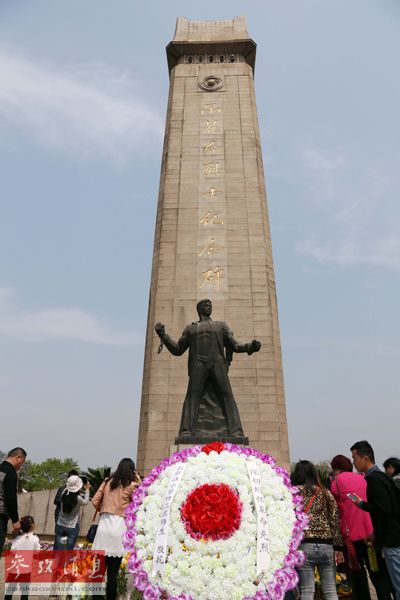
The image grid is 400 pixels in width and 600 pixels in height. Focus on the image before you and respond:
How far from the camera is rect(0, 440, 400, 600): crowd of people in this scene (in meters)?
4.32

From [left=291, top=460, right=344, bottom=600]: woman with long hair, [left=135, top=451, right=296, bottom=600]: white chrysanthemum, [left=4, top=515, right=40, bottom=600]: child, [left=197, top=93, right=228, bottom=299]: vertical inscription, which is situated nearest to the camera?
[left=135, top=451, right=296, bottom=600]: white chrysanthemum

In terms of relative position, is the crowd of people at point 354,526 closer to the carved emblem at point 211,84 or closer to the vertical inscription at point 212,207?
the vertical inscription at point 212,207

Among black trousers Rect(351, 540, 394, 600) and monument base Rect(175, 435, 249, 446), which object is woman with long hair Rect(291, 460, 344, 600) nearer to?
black trousers Rect(351, 540, 394, 600)

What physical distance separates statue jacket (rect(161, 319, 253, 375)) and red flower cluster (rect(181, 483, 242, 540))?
13.2 ft

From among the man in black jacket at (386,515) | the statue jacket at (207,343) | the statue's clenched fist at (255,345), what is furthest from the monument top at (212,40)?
the man in black jacket at (386,515)

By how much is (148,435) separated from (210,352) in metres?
9.03

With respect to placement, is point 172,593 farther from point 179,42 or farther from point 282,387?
point 179,42

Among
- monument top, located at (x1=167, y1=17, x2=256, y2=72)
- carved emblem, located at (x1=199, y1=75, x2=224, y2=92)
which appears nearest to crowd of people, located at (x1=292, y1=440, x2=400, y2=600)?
carved emblem, located at (x1=199, y1=75, x2=224, y2=92)

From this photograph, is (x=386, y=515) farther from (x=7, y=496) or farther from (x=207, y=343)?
(x=7, y=496)

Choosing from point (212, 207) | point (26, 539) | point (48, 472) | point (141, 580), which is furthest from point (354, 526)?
point (48, 472)

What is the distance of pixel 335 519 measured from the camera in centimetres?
523

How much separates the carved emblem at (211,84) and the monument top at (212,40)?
1.63 meters

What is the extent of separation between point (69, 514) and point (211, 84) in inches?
726

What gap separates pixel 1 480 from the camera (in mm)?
5664
